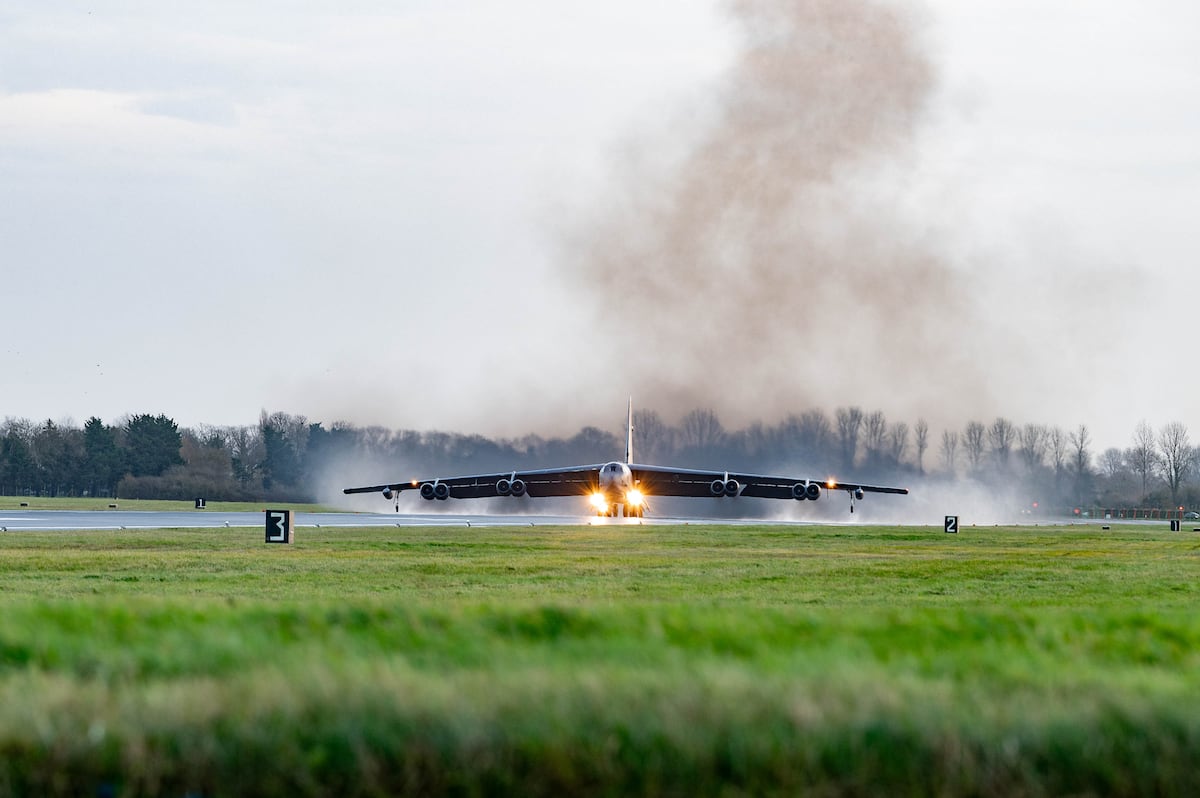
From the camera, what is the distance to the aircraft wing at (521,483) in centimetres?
9000

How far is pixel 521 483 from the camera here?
9025 centimetres

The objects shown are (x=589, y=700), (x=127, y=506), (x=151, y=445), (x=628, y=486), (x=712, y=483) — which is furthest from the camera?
(x=151, y=445)

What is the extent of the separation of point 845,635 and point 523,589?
1618 centimetres

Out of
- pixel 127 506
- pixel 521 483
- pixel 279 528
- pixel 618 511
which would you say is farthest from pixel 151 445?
pixel 279 528

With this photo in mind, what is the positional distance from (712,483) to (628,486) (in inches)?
385

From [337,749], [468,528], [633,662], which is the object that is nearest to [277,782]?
[337,749]

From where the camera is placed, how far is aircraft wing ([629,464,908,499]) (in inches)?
3354

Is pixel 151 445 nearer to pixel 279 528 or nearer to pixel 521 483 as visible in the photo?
pixel 521 483

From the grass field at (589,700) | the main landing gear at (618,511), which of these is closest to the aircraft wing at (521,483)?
the main landing gear at (618,511)

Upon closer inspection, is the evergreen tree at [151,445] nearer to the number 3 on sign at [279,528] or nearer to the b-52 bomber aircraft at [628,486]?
the b-52 bomber aircraft at [628,486]

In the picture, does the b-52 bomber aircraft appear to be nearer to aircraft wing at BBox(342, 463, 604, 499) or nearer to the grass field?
aircraft wing at BBox(342, 463, 604, 499)

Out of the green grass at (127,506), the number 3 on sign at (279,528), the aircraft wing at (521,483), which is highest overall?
the aircraft wing at (521,483)

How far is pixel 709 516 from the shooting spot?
297ft

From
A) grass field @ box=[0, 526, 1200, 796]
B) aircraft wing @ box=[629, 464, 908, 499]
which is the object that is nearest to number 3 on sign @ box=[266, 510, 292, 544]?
grass field @ box=[0, 526, 1200, 796]
